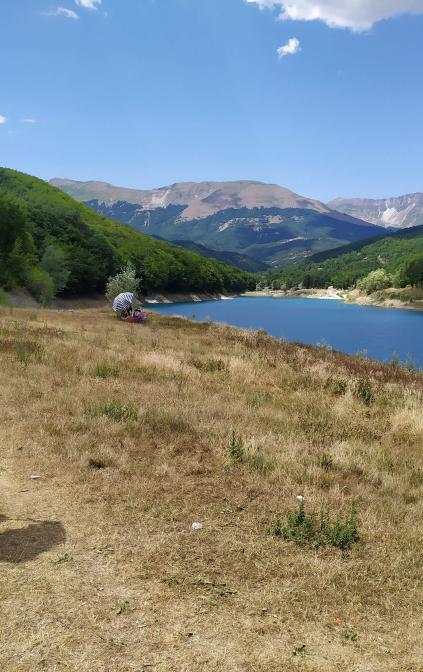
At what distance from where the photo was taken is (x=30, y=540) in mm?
5984

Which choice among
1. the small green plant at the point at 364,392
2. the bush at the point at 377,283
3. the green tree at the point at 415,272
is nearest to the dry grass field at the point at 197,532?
the small green plant at the point at 364,392

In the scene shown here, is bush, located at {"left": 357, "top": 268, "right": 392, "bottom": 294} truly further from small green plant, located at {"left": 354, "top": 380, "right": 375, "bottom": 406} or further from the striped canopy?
small green plant, located at {"left": 354, "top": 380, "right": 375, "bottom": 406}

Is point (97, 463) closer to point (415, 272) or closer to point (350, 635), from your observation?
point (350, 635)

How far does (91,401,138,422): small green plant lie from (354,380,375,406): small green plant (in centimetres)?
780

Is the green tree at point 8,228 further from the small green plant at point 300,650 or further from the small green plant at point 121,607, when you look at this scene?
the small green plant at point 300,650

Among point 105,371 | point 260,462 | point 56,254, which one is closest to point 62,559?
point 260,462

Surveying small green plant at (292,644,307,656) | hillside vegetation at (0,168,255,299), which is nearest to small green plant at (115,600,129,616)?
small green plant at (292,644,307,656)

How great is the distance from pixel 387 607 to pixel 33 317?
30.6 m

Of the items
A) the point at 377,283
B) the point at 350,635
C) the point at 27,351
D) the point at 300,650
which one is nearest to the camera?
the point at 300,650

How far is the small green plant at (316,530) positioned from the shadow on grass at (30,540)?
2.86 m

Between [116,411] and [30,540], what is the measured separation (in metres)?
4.86

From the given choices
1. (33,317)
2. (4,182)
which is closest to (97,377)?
(33,317)

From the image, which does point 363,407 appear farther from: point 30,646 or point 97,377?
point 30,646

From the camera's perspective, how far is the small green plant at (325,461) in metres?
8.85
